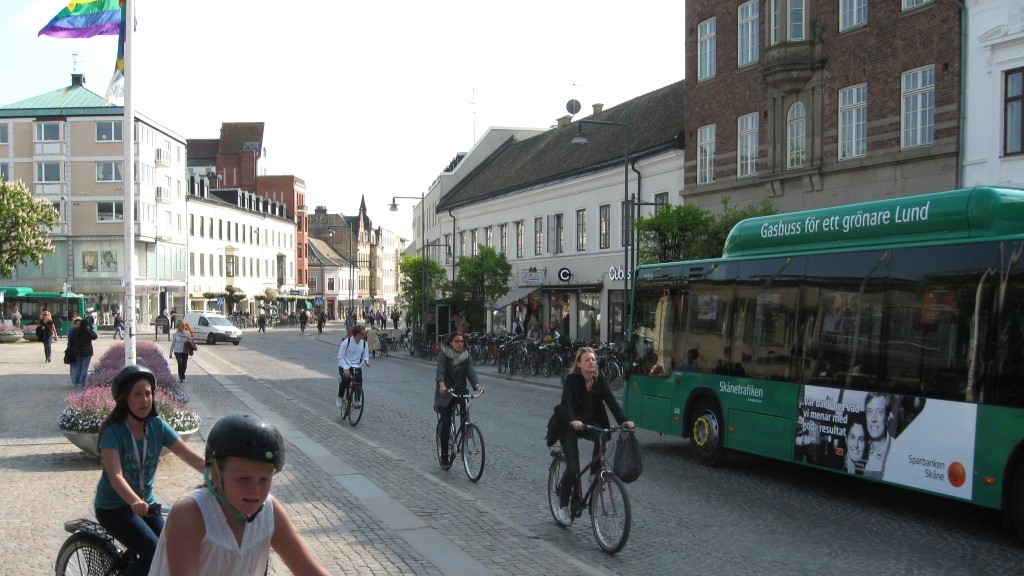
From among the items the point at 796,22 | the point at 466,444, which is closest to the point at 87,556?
the point at 466,444

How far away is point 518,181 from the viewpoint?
1898 inches

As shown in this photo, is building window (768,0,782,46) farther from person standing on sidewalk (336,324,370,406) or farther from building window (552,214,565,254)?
building window (552,214,565,254)

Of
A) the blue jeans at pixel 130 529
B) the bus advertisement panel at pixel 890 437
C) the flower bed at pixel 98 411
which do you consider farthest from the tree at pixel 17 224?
the blue jeans at pixel 130 529

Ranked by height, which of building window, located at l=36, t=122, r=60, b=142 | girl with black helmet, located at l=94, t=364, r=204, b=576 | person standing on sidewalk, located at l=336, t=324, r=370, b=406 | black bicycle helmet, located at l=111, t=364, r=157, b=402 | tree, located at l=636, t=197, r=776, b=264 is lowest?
person standing on sidewalk, located at l=336, t=324, r=370, b=406

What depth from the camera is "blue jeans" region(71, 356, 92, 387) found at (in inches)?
874

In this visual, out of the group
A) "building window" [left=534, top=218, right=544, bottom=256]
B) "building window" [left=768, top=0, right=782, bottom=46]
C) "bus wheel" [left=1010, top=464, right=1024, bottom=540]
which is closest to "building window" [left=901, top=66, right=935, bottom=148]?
"building window" [left=768, top=0, right=782, bottom=46]

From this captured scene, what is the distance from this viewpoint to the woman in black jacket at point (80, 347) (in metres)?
21.6

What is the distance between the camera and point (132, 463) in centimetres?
505

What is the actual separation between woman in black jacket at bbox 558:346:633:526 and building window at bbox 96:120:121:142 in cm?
6762

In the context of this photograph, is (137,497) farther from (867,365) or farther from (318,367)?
(318,367)

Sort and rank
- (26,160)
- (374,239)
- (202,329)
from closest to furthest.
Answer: (202,329) → (26,160) → (374,239)

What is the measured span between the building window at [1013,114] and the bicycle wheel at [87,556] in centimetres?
1935

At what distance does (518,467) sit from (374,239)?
15631 cm

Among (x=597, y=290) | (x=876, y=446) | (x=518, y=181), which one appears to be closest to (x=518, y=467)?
(x=876, y=446)
